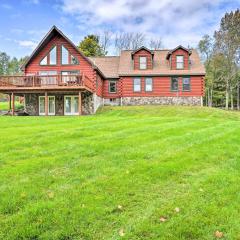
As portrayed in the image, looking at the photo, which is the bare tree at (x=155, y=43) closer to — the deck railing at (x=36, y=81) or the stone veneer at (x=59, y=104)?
the stone veneer at (x=59, y=104)

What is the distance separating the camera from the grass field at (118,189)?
425cm

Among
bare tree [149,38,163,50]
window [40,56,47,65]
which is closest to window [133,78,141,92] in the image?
window [40,56,47,65]

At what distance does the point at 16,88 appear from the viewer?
78.0 feet

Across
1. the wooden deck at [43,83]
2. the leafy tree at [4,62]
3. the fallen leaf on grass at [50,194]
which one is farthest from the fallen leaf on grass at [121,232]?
the leafy tree at [4,62]

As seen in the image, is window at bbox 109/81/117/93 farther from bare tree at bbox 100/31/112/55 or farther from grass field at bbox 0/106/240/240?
bare tree at bbox 100/31/112/55

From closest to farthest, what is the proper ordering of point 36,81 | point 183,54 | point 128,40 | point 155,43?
point 36,81 → point 183,54 → point 155,43 → point 128,40

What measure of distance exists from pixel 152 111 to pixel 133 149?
1589cm

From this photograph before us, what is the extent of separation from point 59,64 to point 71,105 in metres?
3.55

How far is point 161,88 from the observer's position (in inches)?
1173

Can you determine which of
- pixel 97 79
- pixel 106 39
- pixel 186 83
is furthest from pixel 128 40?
pixel 97 79

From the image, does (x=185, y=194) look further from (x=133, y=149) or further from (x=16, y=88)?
(x=16, y=88)

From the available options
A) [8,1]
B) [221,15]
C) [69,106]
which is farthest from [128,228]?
[221,15]

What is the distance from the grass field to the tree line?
1450 inches

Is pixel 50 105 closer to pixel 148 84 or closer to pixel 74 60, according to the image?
pixel 74 60
